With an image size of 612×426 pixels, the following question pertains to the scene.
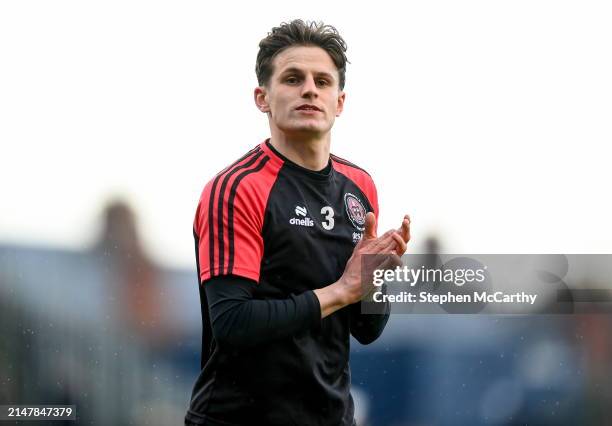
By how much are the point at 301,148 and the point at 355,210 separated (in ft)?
0.84

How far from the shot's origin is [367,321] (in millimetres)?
2248

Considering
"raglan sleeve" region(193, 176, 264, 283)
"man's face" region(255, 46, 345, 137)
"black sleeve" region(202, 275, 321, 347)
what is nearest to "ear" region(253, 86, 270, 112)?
"man's face" region(255, 46, 345, 137)

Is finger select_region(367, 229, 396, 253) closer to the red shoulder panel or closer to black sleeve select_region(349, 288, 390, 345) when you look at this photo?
black sleeve select_region(349, 288, 390, 345)

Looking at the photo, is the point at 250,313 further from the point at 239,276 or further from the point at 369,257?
the point at 369,257

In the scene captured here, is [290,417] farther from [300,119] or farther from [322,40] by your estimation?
[322,40]

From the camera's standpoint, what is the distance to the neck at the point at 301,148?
7.14 ft

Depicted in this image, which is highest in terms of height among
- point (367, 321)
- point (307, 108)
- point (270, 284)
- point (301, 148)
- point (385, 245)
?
point (307, 108)

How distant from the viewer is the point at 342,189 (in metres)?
2.26

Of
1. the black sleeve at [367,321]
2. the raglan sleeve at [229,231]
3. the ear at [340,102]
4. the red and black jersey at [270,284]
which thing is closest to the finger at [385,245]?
the red and black jersey at [270,284]

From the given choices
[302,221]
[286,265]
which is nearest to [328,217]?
[302,221]

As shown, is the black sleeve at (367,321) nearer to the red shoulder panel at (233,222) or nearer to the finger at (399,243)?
the finger at (399,243)

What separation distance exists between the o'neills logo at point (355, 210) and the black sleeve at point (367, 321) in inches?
9.7

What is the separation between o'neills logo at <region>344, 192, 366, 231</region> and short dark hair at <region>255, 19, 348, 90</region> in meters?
0.37

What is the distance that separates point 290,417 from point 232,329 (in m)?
0.32
